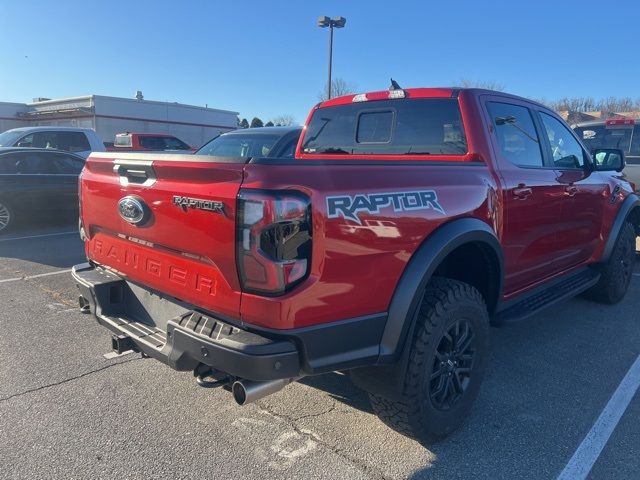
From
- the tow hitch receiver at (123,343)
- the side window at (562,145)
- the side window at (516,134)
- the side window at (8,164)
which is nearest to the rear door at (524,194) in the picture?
the side window at (516,134)

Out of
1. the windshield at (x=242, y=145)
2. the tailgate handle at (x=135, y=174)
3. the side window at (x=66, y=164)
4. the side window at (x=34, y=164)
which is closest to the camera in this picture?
the tailgate handle at (x=135, y=174)

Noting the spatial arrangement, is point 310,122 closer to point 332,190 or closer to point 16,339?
point 332,190

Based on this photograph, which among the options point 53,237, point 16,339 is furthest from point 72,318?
point 53,237

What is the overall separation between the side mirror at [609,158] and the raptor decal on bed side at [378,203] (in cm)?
291

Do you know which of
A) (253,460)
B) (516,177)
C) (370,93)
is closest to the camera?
(253,460)

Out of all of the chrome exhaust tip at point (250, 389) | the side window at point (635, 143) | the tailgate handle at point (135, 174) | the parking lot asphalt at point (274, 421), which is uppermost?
the side window at point (635, 143)

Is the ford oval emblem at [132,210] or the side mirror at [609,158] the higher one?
the side mirror at [609,158]

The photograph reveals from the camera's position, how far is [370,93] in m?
3.99

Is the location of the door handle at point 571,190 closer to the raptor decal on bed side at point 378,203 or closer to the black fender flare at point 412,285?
the black fender flare at point 412,285

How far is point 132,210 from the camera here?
2631mm

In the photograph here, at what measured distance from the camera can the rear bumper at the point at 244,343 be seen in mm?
2096

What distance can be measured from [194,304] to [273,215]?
699 millimetres

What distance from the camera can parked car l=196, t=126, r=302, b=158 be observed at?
269 inches

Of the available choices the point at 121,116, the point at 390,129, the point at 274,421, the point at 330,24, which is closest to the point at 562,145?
the point at 390,129
